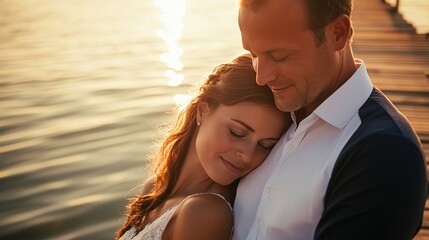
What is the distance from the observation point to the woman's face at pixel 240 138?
2.68 m

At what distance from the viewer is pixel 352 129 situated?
2.12 metres

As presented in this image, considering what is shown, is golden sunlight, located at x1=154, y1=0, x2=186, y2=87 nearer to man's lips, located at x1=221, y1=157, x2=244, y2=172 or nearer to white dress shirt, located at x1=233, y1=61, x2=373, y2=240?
man's lips, located at x1=221, y1=157, x2=244, y2=172

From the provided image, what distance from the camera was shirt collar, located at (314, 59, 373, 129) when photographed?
2199mm

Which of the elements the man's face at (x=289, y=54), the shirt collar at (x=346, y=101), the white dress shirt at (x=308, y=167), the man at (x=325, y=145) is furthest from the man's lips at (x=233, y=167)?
the shirt collar at (x=346, y=101)

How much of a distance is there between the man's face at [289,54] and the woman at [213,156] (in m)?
0.29

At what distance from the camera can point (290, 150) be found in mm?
2369

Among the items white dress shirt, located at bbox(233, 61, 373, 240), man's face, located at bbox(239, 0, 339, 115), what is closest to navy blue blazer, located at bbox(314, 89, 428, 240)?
white dress shirt, located at bbox(233, 61, 373, 240)

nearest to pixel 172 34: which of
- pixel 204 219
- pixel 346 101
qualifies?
pixel 204 219

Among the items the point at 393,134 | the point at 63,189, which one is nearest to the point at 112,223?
the point at 63,189

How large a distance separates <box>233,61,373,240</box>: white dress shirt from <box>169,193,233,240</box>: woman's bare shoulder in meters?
0.14

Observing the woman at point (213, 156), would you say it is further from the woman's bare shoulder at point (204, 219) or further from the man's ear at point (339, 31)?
the man's ear at point (339, 31)

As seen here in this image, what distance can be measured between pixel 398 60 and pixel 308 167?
288 inches

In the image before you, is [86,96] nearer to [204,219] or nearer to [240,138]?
[240,138]

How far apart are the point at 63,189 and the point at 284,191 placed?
15.5 ft
